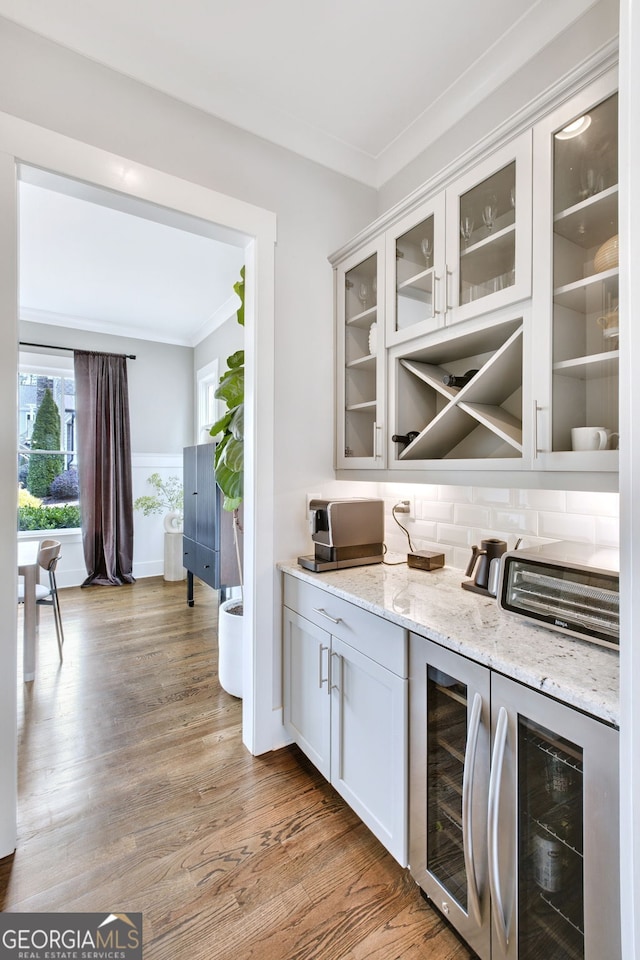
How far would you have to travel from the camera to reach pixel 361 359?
2.12 m

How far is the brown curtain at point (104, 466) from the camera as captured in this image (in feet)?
15.5

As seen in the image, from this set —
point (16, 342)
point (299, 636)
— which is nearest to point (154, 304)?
point (16, 342)

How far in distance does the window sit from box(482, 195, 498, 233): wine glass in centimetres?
466

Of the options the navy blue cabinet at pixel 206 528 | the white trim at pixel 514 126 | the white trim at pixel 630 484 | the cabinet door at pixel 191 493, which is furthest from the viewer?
the cabinet door at pixel 191 493

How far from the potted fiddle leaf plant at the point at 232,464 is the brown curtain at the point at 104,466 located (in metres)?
2.79

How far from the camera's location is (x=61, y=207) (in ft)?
8.83

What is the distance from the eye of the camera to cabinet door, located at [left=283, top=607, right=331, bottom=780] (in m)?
1.73

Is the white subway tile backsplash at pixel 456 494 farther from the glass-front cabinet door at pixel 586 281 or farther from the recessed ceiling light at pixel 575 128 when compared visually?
the recessed ceiling light at pixel 575 128

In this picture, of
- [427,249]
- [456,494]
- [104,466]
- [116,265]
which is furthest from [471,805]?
[104,466]

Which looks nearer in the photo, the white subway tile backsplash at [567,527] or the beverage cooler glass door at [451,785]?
the beverage cooler glass door at [451,785]

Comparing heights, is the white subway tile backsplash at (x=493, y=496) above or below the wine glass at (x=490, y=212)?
below

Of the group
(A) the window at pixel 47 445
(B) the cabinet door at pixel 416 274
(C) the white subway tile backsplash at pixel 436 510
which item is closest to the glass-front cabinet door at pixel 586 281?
(B) the cabinet door at pixel 416 274

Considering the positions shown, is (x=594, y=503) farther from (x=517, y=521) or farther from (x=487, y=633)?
(x=487, y=633)

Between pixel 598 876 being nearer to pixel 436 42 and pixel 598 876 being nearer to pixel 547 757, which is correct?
pixel 547 757
